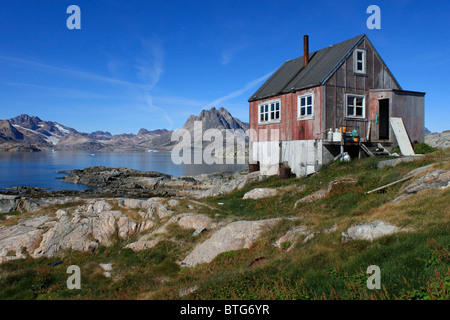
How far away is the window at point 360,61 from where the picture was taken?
26.8 m

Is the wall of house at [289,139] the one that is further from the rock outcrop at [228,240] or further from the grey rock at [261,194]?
→ the rock outcrop at [228,240]

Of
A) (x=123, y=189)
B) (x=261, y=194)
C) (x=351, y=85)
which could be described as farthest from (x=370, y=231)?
(x=123, y=189)

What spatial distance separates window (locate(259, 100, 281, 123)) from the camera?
30375 mm

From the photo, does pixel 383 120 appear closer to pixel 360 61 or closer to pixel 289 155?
pixel 360 61

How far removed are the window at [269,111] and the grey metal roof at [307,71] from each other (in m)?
0.78

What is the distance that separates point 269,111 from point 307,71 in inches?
202

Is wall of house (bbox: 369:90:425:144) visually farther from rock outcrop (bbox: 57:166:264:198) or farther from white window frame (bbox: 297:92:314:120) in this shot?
rock outcrop (bbox: 57:166:264:198)

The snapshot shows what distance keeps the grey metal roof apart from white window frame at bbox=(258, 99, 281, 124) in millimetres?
684

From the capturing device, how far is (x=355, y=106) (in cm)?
2698

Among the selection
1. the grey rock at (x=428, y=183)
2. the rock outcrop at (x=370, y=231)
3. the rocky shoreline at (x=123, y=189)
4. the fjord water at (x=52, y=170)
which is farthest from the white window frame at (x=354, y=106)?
the fjord water at (x=52, y=170)

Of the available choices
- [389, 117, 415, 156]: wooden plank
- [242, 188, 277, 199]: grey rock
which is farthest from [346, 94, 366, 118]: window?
[242, 188, 277, 199]: grey rock

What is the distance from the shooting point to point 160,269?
14.5 metres

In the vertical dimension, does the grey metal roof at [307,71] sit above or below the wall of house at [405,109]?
above
